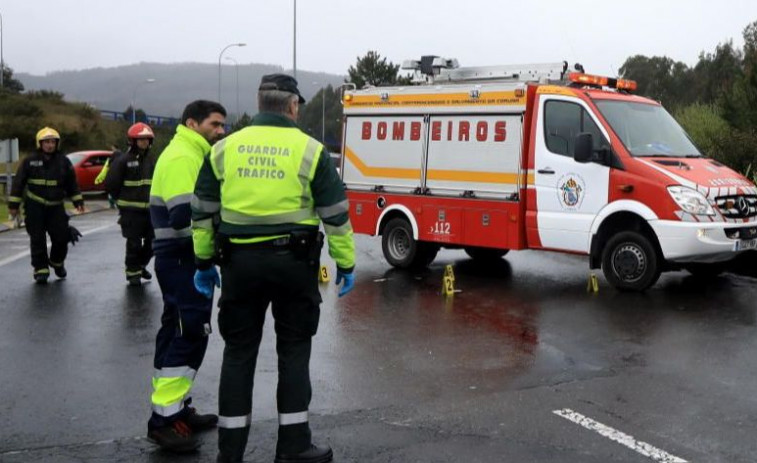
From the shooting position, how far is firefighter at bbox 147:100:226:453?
16.8 ft

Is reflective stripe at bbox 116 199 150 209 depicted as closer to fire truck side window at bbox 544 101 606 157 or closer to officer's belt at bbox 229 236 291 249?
fire truck side window at bbox 544 101 606 157

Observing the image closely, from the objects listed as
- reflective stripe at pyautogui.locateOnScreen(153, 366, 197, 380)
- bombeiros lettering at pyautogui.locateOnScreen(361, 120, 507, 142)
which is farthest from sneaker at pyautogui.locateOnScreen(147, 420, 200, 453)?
bombeiros lettering at pyautogui.locateOnScreen(361, 120, 507, 142)

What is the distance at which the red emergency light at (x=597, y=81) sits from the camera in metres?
11.4

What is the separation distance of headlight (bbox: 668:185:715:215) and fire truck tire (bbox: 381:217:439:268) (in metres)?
3.65

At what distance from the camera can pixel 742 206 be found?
10266 millimetres

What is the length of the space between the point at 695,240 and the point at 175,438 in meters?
6.61

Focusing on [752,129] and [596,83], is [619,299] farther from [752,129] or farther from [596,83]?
[752,129]

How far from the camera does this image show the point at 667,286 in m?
11.0

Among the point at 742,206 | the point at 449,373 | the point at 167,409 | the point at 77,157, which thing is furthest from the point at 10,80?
the point at 167,409

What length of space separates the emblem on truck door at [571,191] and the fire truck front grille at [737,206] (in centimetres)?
147

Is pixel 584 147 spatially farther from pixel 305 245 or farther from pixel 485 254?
pixel 305 245

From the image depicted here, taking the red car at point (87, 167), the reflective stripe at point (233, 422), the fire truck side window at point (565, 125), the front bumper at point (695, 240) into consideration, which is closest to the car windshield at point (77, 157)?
the red car at point (87, 167)

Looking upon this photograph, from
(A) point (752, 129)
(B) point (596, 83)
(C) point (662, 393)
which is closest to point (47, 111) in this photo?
(A) point (752, 129)

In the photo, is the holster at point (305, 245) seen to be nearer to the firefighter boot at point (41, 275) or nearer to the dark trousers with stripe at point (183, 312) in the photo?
the dark trousers with stripe at point (183, 312)
